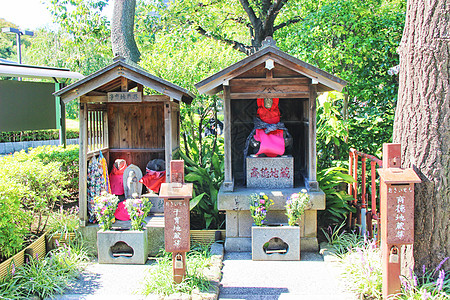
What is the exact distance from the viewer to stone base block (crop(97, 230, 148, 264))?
6.43 metres

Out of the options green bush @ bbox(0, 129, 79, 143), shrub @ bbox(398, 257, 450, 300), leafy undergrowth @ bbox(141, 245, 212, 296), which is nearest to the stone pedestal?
leafy undergrowth @ bbox(141, 245, 212, 296)

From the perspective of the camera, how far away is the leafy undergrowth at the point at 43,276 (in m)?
5.30

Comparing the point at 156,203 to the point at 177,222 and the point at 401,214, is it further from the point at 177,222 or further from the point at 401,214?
the point at 401,214

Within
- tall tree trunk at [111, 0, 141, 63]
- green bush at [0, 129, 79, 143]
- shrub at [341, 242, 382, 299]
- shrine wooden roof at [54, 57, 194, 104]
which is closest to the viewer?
shrub at [341, 242, 382, 299]

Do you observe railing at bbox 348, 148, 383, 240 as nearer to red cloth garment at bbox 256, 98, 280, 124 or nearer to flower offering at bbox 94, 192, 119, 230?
red cloth garment at bbox 256, 98, 280, 124

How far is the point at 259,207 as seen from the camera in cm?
656

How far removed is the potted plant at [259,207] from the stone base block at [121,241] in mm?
1723

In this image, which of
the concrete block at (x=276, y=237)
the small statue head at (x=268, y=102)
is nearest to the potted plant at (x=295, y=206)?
the concrete block at (x=276, y=237)

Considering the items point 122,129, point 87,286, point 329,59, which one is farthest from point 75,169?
point 329,59

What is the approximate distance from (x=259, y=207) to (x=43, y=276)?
3.20 m

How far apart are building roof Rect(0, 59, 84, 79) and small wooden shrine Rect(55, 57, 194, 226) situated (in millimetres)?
3730

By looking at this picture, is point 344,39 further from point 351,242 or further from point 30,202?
point 30,202

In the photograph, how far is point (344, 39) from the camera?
1011 centimetres

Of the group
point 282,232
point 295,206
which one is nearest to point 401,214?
point 295,206
